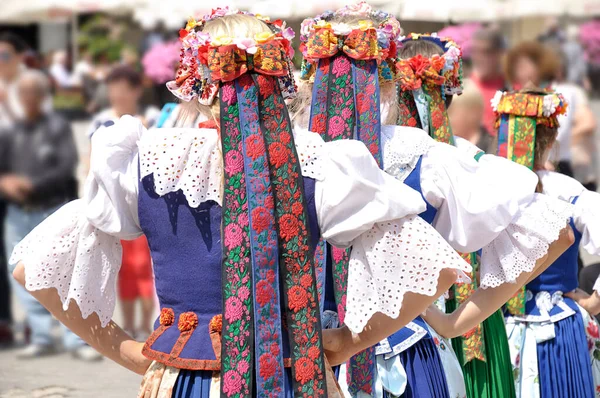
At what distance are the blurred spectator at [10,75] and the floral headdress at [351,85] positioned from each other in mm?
3924

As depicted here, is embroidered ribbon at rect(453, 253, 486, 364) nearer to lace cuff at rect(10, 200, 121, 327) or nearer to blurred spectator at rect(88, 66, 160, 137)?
lace cuff at rect(10, 200, 121, 327)

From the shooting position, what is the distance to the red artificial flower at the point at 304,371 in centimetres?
188

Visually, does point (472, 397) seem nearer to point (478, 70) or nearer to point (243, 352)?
point (243, 352)

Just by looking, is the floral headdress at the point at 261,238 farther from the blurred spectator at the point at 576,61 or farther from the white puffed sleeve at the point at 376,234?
the blurred spectator at the point at 576,61

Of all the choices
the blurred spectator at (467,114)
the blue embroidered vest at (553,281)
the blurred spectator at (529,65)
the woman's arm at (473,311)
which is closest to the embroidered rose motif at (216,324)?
the woman's arm at (473,311)

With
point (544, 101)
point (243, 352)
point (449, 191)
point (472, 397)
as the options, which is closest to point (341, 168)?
point (243, 352)

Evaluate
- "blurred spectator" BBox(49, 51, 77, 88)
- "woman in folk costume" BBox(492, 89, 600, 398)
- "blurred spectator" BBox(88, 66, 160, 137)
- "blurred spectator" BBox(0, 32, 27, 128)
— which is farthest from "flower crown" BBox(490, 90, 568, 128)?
"blurred spectator" BBox(49, 51, 77, 88)

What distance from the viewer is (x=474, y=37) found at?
7.53 metres

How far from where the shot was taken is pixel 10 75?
21.5 feet

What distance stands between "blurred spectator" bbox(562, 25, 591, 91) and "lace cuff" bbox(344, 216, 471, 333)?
1170 cm

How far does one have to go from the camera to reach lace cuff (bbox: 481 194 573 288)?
8.12 feet

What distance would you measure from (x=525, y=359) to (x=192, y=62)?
2068 mm

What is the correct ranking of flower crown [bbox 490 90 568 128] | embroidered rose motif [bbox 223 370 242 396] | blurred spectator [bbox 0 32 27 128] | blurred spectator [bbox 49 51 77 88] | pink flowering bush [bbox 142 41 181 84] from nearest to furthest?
embroidered rose motif [bbox 223 370 242 396] < flower crown [bbox 490 90 568 128] < pink flowering bush [bbox 142 41 181 84] < blurred spectator [bbox 0 32 27 128] < blurred spectator [bbox 49 51 77 88]

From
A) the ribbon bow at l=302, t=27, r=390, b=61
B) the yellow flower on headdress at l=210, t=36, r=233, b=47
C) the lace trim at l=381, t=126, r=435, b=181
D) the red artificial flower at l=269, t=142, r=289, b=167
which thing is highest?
the yellow flower on headdress at l=210, t=36, r=233, b=47
